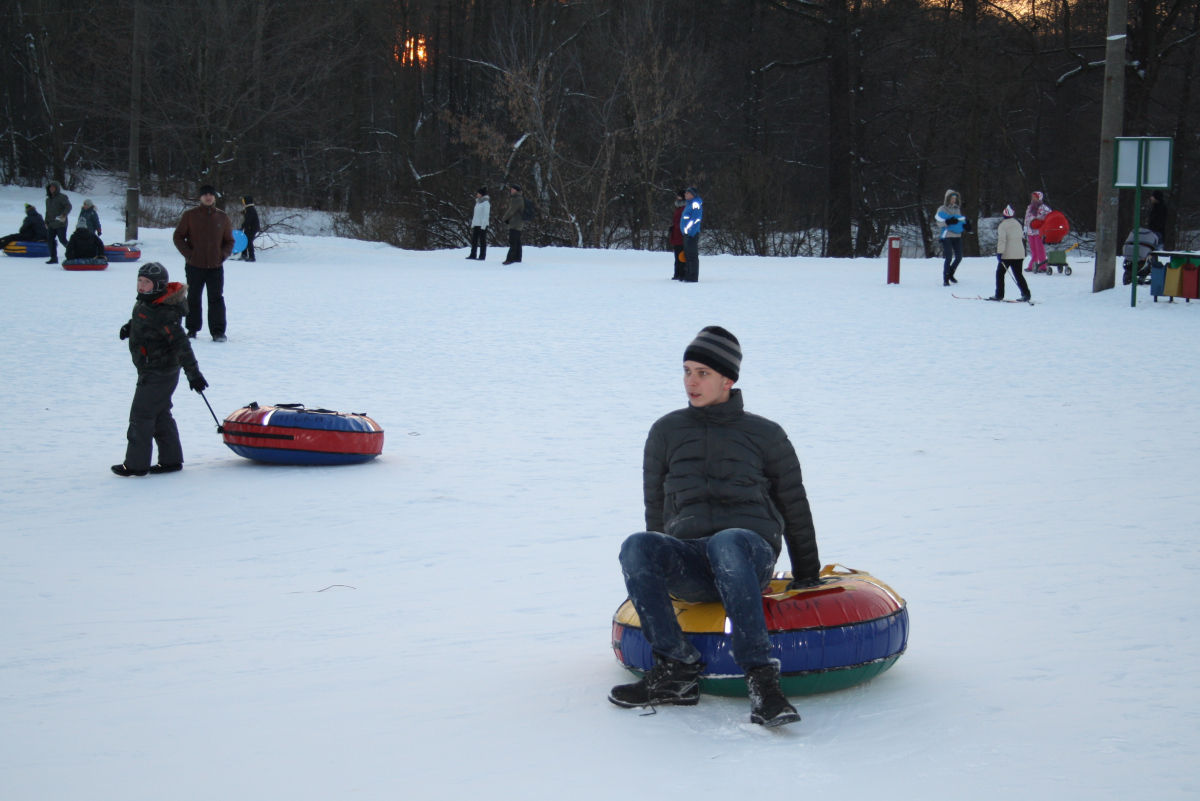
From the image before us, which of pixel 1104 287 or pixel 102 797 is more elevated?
pixel 1104 287

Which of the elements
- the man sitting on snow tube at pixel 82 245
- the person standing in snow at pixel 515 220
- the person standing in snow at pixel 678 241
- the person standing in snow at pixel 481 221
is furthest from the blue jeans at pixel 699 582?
the man sitting on snow tube at pixel 82 245

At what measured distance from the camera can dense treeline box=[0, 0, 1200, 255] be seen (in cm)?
3200

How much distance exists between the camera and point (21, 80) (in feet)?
155

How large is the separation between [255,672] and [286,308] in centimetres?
1364

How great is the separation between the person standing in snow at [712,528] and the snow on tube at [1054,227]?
20.7m

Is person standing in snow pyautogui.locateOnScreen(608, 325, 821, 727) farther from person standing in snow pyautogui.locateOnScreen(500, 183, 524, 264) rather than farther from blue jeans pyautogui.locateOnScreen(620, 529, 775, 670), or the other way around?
person standing in snow pyautogui.locateOnScreen(500, 183, 524, 264)

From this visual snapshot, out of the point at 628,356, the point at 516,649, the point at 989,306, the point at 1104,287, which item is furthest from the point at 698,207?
the point at 516,649

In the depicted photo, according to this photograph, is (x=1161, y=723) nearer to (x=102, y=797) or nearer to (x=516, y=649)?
(x=516, y=649)

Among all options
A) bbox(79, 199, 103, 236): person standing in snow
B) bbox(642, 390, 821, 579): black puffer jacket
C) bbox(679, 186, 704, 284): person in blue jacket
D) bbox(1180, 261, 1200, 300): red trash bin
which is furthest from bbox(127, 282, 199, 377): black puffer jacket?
bbox(79, 199, 103, 236): person standing in snow

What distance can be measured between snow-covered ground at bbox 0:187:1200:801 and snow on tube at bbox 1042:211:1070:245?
10.6 meters

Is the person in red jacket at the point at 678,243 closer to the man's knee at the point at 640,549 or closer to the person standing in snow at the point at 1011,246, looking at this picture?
the person standing in snow at the point at 1011,246

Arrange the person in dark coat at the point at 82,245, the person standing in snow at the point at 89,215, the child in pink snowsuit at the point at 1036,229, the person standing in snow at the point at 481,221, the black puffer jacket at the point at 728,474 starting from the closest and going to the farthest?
1. the black puffer jacket at the point at 728,474
2. the child in pink snowsuit at the point at 1036,229
3. the person in dark coat at the point at 82,245
4. the person standing in snow at the point at 89,215
5. the person standing in snow at the point at 481,221

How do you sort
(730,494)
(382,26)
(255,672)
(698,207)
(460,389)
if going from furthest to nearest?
(382,26), (698,207), (460,389), (255,672), (730,494)

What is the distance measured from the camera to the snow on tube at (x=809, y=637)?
11.3 feet
